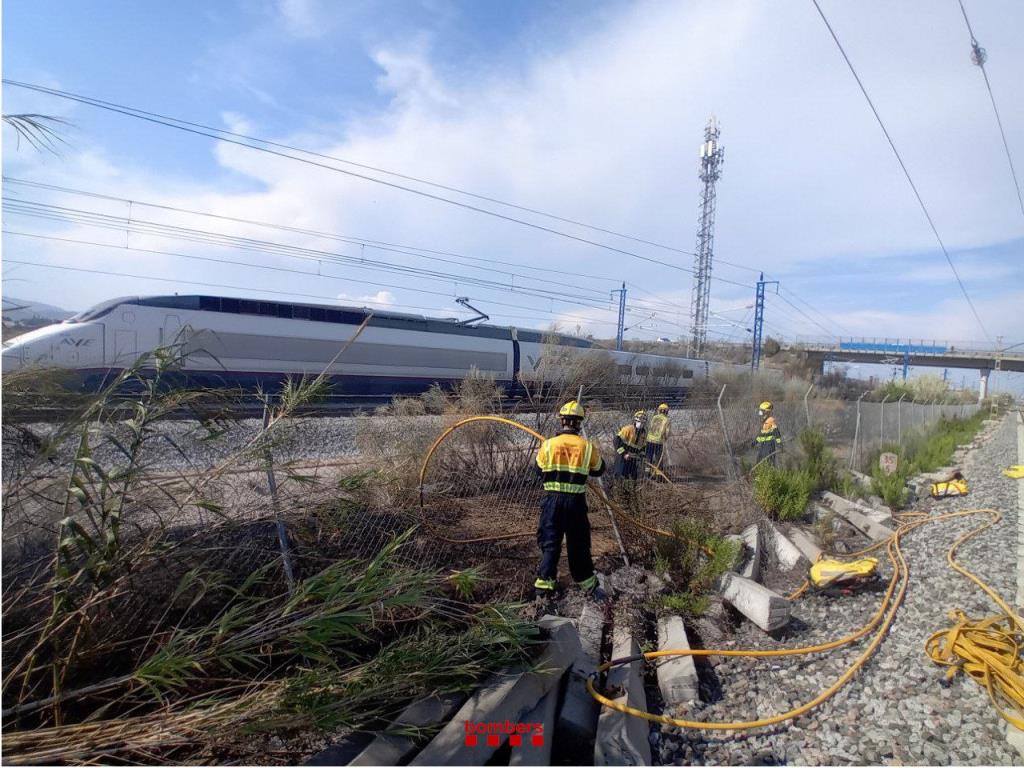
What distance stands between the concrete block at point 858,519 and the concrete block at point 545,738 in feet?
19.5

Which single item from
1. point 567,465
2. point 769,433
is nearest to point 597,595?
point 567,465

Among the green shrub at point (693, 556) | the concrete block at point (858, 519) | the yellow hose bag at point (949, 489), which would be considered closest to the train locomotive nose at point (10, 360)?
the green shrub at point (693, 556)

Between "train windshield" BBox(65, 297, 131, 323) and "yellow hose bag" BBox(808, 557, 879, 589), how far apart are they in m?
15.4

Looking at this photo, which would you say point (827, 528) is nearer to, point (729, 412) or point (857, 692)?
point (857, 692)

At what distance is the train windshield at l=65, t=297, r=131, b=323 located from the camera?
13055mm

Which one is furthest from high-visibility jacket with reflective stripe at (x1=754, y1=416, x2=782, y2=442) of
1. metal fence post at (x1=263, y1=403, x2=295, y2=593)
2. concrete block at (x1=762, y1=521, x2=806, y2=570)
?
metal fence post at (x1=263, y1=403, x2=295, y2=593)

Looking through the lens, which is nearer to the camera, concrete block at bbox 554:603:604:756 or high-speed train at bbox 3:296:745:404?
concrete block at bbox 554:603:604:756

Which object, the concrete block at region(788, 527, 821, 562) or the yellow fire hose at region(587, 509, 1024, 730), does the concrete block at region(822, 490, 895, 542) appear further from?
the yellow fire hose at region(587, 509, 1024, 730)

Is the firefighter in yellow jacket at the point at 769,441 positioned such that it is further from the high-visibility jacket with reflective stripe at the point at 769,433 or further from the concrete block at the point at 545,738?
the concrete block at the point at 545,738

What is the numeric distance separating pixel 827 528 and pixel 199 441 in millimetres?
7250

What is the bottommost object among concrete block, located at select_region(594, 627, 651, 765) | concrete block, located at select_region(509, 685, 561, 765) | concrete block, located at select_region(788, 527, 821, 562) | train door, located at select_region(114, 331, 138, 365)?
concrete block, located at select_region(788, 527, 821, 562)

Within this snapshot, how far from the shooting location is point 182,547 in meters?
3.30

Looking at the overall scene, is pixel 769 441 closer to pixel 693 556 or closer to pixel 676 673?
pixel 693 556

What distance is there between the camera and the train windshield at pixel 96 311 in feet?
42.8
